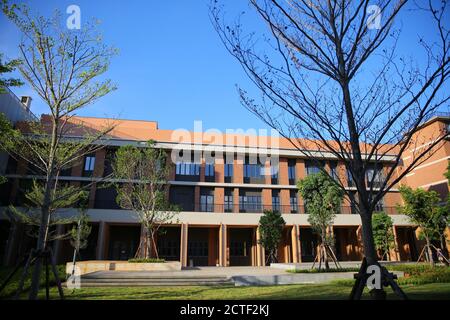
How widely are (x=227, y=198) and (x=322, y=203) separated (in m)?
11.3

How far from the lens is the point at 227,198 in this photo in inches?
1062

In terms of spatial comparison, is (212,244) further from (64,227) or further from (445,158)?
(445,158)

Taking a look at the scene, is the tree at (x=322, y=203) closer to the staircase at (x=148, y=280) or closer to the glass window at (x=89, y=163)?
the staircase at (x=148, y=280)

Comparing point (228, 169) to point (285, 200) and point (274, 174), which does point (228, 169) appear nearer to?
point (274, 174)

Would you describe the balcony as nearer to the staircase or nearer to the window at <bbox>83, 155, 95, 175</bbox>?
the window at <bbox>83, 155, 95, 175</bbox>

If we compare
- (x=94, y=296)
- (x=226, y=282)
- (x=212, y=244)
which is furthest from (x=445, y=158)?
(x=94, y=296)

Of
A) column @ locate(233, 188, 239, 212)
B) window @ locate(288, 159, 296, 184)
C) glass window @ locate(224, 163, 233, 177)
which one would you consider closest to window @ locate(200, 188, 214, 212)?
column @ locate(233, 188, 239, 212)

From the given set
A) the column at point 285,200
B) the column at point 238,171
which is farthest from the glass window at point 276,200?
the column at point 238,171

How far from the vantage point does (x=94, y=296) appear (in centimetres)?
912

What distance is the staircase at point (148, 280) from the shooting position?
39.0 feet

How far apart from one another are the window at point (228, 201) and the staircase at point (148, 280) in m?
12.7

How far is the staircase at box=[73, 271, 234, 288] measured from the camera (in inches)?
468
